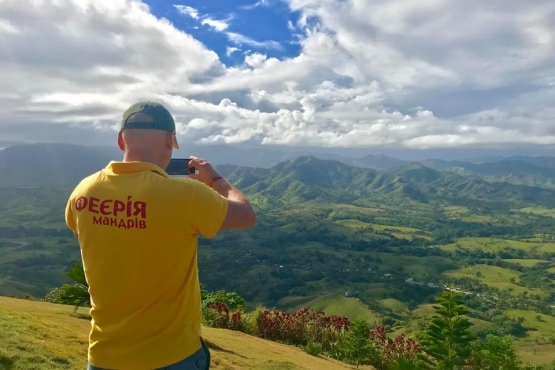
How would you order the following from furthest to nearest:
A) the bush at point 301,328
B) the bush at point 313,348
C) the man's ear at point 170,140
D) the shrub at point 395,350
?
the bush at point 301,328, the bush at point 313,348, the shrub at point 395,350, the man's ear at point 170,140

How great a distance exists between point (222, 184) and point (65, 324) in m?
9.53

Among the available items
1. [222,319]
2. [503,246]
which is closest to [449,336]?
[222,319]

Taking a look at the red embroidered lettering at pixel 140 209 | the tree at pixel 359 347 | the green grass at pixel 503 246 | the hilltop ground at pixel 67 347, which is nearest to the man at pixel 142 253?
the red embroidered lettering at pixel 140 209

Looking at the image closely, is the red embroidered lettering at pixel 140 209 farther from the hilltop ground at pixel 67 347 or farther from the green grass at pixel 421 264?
the green grass at pixel 421 264

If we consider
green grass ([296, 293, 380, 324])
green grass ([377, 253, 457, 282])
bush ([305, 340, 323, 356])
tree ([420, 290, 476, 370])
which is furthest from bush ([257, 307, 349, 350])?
green grass ([377, 253, 457, 282])

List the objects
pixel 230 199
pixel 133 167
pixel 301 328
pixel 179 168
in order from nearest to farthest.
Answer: pixel 133 167, pixel 230 199, pixel 179 168, pixel 301 328

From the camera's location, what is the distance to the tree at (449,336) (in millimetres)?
12430

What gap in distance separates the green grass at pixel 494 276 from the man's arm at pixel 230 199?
14746cm

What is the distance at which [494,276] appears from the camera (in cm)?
14338

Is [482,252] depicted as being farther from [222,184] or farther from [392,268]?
[222,184]

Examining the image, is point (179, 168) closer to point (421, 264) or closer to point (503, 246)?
point (421, 264)

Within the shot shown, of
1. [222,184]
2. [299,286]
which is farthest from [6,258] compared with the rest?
[222,184]

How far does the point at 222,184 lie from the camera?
9.57ft

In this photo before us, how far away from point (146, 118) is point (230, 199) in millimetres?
727
